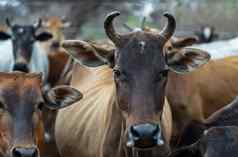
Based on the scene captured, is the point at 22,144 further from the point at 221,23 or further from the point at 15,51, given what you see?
the point at 221,23

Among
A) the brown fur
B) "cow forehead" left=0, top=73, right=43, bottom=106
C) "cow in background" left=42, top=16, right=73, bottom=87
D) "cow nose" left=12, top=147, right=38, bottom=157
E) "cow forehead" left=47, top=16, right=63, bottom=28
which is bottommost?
"cow forehead" left=47, top=16, right=63, bottom=28

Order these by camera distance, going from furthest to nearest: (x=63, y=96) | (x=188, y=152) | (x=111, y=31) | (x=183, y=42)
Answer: (x=183, y=42)
(x=63, y=96)
(x=111, y=31)
(x=188, y=152)

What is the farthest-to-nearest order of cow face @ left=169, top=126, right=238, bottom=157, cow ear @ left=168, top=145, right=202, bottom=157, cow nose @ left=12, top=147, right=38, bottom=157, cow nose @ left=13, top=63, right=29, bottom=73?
cow nose @ left=13, top=63, right=29, bottom=73
cow nose @ left=12, top=147, right=38, bottom=157
cow ear @ left=168, top=145, right=202, bottom=157
cow face @ left=169, top=126, right=238, bottom=157

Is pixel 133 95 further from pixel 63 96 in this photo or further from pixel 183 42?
pixel 183 42

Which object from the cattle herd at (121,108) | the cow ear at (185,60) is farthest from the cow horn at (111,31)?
the cow ear at (185,60)

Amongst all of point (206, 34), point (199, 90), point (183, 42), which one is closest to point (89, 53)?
point (183, 42)

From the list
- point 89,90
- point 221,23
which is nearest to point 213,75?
point 89,90

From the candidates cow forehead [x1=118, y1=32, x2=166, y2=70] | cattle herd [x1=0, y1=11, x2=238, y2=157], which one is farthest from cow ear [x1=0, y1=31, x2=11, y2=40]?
cow forehead [x1=118, y1=32, x2=166, y2=70]

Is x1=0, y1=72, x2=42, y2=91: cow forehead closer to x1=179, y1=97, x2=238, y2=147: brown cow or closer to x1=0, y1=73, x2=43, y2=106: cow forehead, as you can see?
x1=0, y1=73, x2=43, y2=106: cow forehead

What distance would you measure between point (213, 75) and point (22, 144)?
431cm

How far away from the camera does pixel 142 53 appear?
802 centimetres

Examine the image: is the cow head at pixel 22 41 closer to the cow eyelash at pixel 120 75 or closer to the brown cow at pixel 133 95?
the brown cow at pixel 133 95

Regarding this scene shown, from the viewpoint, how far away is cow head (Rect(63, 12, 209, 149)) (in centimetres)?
770

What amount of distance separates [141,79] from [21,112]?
1109 mm
